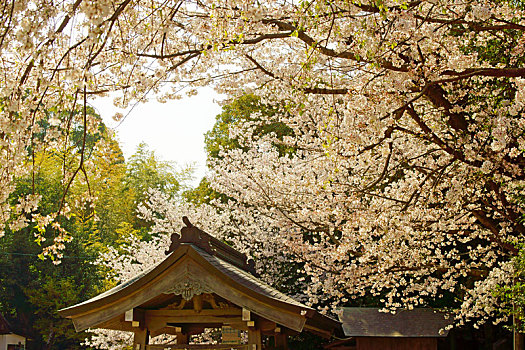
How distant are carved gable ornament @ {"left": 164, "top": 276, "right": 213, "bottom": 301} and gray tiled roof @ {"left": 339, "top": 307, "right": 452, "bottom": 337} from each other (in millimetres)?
4408

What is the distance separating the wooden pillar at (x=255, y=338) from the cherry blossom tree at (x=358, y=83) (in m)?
1.90

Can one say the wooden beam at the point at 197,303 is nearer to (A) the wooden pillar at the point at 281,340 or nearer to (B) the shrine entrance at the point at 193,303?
(B) the shrine entrance at the point at 193,303

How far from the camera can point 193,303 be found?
6.54 m

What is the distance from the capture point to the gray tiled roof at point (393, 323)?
9.43 m

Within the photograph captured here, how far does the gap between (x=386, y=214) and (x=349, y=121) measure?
87.1 inches

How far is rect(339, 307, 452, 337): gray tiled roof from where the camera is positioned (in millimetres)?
9430

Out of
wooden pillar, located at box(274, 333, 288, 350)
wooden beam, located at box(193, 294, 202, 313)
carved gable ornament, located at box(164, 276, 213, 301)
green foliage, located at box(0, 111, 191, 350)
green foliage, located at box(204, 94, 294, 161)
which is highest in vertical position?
green foliage, located at box(204, 94, 294, 161)

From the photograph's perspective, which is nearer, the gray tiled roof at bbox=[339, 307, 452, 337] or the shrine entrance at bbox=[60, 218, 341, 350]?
the shrine entrance at bbox=[60, 218, 341, 350]

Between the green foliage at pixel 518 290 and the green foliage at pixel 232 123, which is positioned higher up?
the green foliage at pixel 232 123

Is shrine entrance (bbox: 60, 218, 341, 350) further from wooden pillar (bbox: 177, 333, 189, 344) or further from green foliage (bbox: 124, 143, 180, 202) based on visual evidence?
green foliage (bbox: 124, 143, 180, 202)

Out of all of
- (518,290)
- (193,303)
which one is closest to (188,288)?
(193,303)

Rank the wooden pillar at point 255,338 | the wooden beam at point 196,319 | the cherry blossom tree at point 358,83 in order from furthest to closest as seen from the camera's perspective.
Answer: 1. the wooden beam at point 196,319
2. the wooden pillar at point 255,338
3. the cherry blossom tree at point 358,83

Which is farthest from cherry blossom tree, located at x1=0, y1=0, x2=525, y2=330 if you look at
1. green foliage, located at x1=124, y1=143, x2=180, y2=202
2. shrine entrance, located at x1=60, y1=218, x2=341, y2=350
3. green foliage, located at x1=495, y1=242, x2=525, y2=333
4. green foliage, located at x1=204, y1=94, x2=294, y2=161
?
green foliage, located at x1=124, y1=143, x2=180, y2=202

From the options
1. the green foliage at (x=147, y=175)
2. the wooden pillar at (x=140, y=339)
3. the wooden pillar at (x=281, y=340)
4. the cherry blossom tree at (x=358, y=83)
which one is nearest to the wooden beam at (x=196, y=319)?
the wooden pillar at (x=140, y=339)
